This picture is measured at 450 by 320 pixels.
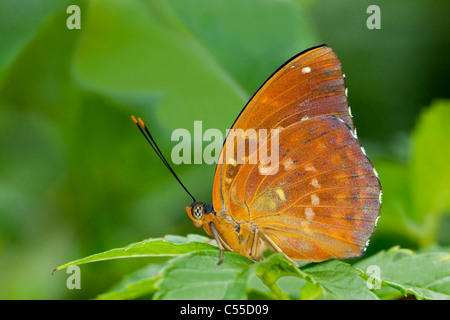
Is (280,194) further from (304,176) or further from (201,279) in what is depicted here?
(201,279)

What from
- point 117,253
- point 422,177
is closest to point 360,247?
point 117,253

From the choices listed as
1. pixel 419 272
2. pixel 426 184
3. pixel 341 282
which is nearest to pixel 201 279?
pixel 341 282

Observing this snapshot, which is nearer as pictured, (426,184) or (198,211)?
(198,211)

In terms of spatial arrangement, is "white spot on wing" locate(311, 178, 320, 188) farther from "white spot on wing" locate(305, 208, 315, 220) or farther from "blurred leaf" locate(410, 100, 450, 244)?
"blurred leaf" locate(410, 100, 450, 244)

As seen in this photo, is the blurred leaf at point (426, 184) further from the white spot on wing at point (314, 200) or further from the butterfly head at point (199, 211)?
the butterfly head at point (199, 211)

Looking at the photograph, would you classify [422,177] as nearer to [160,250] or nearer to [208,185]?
[208,185]
